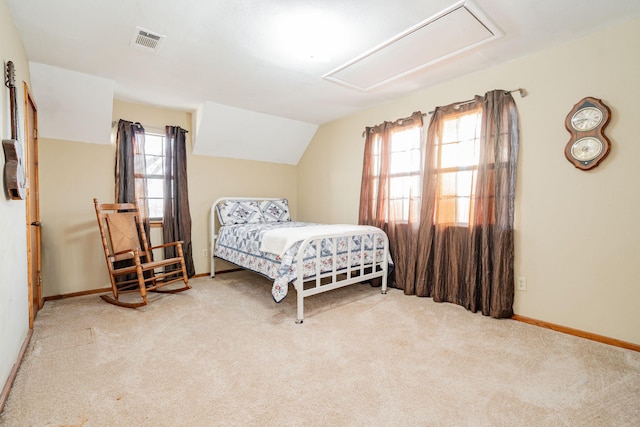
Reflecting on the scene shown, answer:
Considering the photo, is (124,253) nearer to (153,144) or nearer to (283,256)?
(153,144)

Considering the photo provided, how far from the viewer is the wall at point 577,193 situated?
205cm

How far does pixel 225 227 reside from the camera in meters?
3.84

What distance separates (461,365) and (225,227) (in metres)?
3.00

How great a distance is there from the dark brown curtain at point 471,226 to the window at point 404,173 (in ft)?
0.32

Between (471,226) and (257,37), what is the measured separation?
237 cm

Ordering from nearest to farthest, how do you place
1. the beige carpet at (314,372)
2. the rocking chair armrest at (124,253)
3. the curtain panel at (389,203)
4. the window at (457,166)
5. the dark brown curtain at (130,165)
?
the beige carpet at (314,372) → the window at (457,166) → the rocking chair armrest at (124,253) → the curtain panel at (389,203) → the dark brown curtain at (130,165)

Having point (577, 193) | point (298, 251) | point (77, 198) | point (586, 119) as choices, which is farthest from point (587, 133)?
point (77, 198)

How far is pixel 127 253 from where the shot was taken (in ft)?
10.1

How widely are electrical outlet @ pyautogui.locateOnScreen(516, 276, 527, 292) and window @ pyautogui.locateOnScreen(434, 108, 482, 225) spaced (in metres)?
0.64

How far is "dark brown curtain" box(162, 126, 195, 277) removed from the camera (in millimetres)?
3697

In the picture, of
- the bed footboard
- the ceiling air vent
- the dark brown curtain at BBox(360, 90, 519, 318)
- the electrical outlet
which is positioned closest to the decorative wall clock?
the dark brown curtain at BBox(360, 90, 519, 318)

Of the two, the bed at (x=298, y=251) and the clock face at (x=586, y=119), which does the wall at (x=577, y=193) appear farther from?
the bed at (x=298, y=251)

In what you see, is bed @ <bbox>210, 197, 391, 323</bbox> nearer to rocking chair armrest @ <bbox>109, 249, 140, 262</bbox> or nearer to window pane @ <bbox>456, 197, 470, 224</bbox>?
window pane @ <bbox>456, 197, 470, 224</bbox>

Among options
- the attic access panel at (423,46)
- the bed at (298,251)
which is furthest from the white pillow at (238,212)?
the attic access panel at (423,46)
